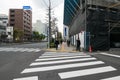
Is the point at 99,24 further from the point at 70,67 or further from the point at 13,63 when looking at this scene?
the point at 70,67

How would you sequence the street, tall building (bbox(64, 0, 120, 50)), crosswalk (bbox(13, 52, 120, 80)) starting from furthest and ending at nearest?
tall building (bbox(64, 0, 120, 50)) → crosswalk (bbox(13, 52, 120, 80)) → the street

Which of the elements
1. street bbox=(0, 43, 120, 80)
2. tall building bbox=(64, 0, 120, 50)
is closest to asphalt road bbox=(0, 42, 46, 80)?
street bbox=(0, 43, 120, 80)

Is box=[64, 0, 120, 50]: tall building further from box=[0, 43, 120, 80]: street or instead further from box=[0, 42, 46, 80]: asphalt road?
box=[0, 43, 120, 80]: street

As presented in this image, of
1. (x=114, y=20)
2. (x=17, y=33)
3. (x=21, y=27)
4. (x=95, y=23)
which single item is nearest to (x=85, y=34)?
(x=95, y=23)

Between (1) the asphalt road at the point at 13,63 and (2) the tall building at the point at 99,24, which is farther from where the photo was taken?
(2) the tall building at the point at 99,24

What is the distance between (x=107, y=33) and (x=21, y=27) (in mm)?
Result: 116203

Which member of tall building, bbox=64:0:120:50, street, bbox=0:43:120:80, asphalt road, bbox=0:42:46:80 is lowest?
asphalt road, bbox=0:42:46:80

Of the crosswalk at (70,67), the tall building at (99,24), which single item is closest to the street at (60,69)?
the crosswalk at (70,67)

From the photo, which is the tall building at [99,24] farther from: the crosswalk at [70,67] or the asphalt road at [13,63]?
the crosswalk at [70,67]

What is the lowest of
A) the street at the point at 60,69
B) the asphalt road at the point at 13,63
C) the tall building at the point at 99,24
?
the asphalt road at the point at 13,63

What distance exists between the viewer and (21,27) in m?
143

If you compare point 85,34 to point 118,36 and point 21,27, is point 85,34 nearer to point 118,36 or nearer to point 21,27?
point 118,36

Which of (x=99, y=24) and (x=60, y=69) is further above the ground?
(x=99, y=24)

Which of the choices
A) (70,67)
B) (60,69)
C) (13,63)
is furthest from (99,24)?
(60,69)
